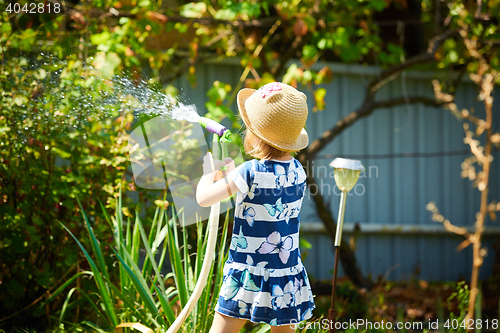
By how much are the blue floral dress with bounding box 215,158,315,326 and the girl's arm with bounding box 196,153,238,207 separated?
0.04 m

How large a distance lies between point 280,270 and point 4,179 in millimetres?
1485

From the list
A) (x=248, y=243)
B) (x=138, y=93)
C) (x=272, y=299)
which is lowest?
(x=272, y=299)

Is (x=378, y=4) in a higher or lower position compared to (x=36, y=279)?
higher

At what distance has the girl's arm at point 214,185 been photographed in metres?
1.70

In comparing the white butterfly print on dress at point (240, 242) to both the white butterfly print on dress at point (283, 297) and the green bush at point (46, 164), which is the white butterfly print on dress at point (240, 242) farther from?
the green bush at point (46, 164)

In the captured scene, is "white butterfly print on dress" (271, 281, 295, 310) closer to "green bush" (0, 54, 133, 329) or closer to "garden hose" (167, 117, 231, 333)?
"garden hose" (167, 117, 231, 333)

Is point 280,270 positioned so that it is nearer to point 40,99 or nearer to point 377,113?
point 40,99

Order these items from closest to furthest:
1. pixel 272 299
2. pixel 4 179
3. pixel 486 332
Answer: pixel 272 299 < pixel 4 179 < pixel 486 332

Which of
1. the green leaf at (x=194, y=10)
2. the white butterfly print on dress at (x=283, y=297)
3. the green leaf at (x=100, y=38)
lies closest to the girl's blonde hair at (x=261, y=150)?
the white butterfly print on dress at (x=283, y=297)

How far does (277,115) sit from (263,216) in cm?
36

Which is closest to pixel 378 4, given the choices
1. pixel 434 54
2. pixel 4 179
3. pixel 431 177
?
pixel 434 54

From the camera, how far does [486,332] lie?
3369 millimetres

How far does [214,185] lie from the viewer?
1717mm

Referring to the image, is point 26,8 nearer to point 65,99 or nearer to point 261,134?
point 65,99
